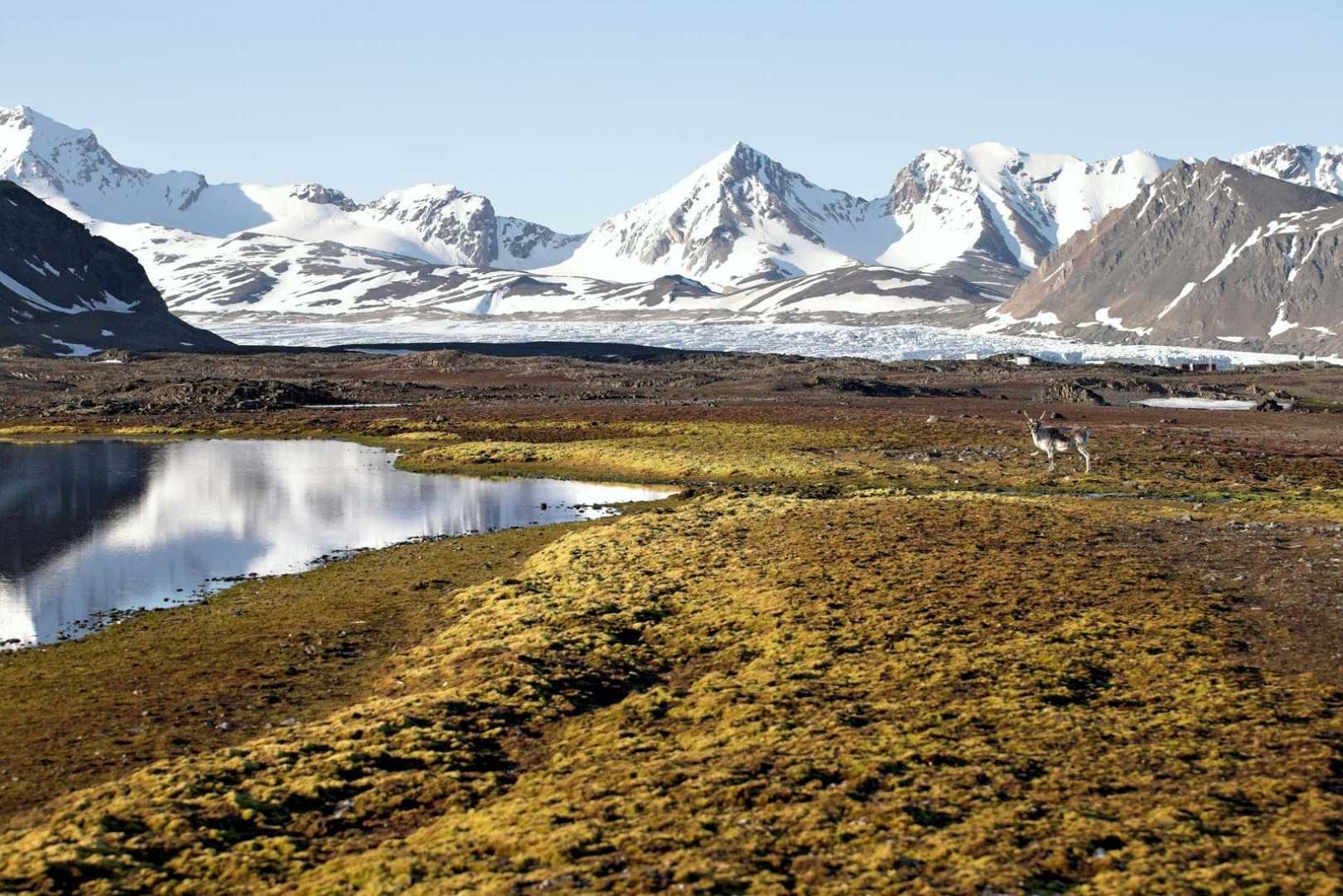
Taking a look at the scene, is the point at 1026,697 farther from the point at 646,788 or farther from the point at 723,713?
the point at 646,788

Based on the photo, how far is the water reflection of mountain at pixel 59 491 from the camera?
38.9 metres

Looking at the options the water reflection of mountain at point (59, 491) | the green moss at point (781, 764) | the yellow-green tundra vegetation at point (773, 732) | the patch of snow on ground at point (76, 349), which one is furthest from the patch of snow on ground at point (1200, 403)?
the patch of snow on ground at point (76, 349)

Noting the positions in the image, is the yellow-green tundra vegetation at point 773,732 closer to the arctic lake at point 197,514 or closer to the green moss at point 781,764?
the green moss at point 781,764

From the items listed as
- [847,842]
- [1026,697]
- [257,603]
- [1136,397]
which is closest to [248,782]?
[847,842]

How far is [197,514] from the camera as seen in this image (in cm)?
4488

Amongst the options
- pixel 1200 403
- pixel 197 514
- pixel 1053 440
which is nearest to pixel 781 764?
pixel 197 514

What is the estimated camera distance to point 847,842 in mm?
14227

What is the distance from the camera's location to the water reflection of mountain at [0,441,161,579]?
128 ft

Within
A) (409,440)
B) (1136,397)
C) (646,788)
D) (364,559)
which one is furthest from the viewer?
(1136,397)

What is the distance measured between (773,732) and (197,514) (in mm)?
31999

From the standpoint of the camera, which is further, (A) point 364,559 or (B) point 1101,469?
(B) point 1101,469

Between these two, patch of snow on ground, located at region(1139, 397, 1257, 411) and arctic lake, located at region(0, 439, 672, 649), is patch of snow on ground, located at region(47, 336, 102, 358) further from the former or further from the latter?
patch of snow on ground, located at region(1139, 397, 1257, 411)

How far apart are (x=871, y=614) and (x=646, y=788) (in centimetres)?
951

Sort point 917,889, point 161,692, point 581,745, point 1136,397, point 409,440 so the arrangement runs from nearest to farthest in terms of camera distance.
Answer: point 917,889 → point 581,745 → point 161,692 → point 409,440 → point 1136,397
